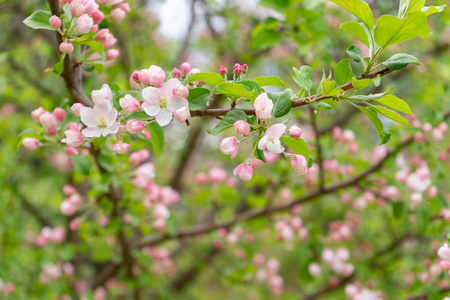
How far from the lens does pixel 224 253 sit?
173 inches

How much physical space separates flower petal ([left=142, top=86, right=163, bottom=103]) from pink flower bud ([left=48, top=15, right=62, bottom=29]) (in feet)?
1.03

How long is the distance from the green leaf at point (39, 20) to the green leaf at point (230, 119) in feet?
1.76

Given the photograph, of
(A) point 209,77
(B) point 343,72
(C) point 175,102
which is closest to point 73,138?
(C) point 175,102

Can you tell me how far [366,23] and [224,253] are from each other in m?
3.77

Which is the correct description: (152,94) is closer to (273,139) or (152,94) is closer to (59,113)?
(273,139)

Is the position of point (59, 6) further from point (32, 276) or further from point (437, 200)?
point (32, 276)

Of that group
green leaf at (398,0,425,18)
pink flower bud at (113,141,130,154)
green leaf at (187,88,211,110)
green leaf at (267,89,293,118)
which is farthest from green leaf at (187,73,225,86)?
green leaf at (398,0,425,18)

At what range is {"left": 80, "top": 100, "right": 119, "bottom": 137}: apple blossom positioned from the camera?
0.99 metres

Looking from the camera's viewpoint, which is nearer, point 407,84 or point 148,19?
point 148,19

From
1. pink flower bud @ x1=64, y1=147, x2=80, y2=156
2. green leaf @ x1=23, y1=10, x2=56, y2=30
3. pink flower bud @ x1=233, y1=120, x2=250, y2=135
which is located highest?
green leaf @ x1=23, y1=10, x2=56, y2=30

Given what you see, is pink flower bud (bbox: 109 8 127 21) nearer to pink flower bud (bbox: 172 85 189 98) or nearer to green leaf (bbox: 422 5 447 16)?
pink flower bud (bbox: 172 85 189 98)

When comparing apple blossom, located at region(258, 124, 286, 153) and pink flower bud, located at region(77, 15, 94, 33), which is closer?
apple blossom, located at region(258, 124, 286, 153)

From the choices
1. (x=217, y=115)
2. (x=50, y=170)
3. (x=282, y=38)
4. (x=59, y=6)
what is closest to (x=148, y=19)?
(x=50, y=170)

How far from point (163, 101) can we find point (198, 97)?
90 mm
